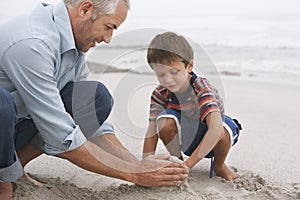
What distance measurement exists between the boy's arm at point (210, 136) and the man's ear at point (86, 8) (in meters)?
0.74

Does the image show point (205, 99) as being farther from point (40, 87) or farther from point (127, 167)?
point (40, 87)

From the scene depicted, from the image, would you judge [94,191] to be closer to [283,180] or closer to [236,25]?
[283,180]

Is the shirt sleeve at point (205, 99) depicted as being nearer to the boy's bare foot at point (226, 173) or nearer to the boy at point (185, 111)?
the boy at point (185, 111)

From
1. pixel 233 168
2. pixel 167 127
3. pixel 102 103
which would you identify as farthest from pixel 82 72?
pixel 233 168

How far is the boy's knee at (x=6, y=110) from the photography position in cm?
155

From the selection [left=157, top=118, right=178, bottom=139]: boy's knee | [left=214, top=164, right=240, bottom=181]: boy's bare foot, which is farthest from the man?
[left=214, top=164, right=240, bottom=181]: boy's bare foot

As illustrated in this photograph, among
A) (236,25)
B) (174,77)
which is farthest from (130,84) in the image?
(236,25)

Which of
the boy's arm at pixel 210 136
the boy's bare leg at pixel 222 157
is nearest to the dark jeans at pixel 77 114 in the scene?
the boy's arm at pixel 210 136

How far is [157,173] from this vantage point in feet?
6.02

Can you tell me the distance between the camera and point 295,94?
4.80 meters

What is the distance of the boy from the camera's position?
6.79 ft

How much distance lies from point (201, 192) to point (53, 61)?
0.89 metres

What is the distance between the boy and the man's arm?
0.65ft

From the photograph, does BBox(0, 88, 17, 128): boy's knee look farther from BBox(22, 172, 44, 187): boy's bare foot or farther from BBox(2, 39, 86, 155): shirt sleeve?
BBox(22, 172, 44, 187): boy's bare foot
